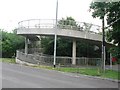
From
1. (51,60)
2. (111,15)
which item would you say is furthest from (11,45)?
(111,15)

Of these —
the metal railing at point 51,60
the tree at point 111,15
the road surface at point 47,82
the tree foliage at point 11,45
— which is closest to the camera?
the road surface at point 47,82

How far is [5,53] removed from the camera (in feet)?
155

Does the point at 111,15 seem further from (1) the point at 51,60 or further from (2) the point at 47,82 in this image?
(1) the point at 51,60

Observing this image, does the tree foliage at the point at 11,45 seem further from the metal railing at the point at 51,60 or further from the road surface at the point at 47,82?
the road surface at the point at 47,82

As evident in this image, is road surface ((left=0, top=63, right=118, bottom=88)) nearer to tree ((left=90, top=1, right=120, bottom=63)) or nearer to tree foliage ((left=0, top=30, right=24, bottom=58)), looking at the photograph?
tree ((left=90, top=1, right=120, bottom=63))

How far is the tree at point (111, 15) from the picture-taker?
68.6 feet

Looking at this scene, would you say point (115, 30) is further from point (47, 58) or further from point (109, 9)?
point (47, 58)

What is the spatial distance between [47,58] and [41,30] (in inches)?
142

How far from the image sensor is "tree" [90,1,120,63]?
20.9 metres

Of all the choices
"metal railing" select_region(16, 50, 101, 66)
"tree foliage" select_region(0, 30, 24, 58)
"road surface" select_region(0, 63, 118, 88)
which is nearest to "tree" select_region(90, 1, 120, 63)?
"road surface" select_region(0, 63, 118, 88)

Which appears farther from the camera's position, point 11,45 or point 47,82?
point 11,45

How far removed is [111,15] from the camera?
2297cm

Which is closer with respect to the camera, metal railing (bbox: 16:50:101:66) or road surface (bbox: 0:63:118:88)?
road surface (bbox: 0:63:118:88)

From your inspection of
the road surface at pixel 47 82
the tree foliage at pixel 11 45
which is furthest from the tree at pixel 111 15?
the tree foliage at pixel 11 45
